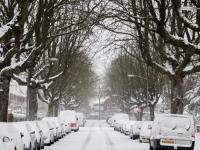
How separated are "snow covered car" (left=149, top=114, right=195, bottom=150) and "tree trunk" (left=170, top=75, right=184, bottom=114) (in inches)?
401

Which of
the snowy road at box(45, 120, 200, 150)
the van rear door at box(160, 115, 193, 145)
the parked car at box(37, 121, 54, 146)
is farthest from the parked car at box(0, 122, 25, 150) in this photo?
the parked car at box(37, 121, 54, 146)

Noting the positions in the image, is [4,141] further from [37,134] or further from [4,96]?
[4,96]

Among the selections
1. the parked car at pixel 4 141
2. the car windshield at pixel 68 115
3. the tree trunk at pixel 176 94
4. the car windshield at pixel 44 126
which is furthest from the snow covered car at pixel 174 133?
the car windshield at pixel 68 115

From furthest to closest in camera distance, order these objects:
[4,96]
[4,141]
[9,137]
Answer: [4,96] < [9,137] < [4,141]

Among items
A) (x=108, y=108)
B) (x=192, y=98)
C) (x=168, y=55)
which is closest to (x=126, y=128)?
(x=192, y=98)

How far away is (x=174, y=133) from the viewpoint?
69.6 ft

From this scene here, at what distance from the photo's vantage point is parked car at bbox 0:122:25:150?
14.1 metres

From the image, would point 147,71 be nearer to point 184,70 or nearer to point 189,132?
point 184,70

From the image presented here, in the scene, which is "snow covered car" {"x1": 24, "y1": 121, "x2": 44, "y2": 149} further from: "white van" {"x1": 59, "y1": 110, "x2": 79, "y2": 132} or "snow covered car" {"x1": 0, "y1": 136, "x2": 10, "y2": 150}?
"white van" {"x1": 59, "y1": 110, "x2": 79, "y2": 132}

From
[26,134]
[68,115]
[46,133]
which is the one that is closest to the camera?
[26,134]

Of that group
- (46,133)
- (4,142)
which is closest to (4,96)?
(46,133)

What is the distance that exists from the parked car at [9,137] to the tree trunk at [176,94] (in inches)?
682

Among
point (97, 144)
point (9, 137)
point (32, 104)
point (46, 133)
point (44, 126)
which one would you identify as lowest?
point (97, 144)

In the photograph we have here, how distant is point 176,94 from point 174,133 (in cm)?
1049
